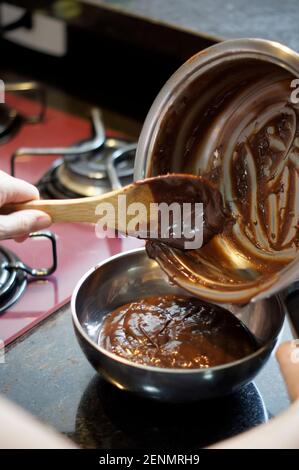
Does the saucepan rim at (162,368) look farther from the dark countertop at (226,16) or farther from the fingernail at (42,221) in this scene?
the dark countertop at (226,16)

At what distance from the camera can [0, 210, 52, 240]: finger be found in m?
0.97

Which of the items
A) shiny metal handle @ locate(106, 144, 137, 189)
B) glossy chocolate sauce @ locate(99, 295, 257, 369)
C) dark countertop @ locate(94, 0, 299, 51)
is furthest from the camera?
dark countertop @ locate(94, 0, 299, 51)

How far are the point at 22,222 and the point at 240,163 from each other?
0.34 metres

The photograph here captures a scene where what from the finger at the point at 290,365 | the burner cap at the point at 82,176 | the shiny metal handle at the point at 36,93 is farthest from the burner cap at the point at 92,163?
the finger at the point at 290,365

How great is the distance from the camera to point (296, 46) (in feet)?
4.54

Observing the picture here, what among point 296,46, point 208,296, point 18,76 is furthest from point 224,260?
point 18,76

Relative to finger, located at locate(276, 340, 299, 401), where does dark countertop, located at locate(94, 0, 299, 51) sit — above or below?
above

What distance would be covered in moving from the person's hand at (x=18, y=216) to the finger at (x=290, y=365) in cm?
35

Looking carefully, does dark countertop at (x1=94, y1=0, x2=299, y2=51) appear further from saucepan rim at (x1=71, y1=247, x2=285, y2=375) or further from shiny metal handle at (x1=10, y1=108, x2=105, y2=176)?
saucepan rim at (x1=71, y1=247, x2=285, y2=375)

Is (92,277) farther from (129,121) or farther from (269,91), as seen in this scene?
(129,121)

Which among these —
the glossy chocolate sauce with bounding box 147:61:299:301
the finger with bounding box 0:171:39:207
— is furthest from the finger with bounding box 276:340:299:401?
the finger with bounding box 0:171:39:207

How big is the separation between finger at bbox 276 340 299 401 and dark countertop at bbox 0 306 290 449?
83 mm

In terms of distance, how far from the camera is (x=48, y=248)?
127 cm

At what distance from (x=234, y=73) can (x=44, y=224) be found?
33 cm
